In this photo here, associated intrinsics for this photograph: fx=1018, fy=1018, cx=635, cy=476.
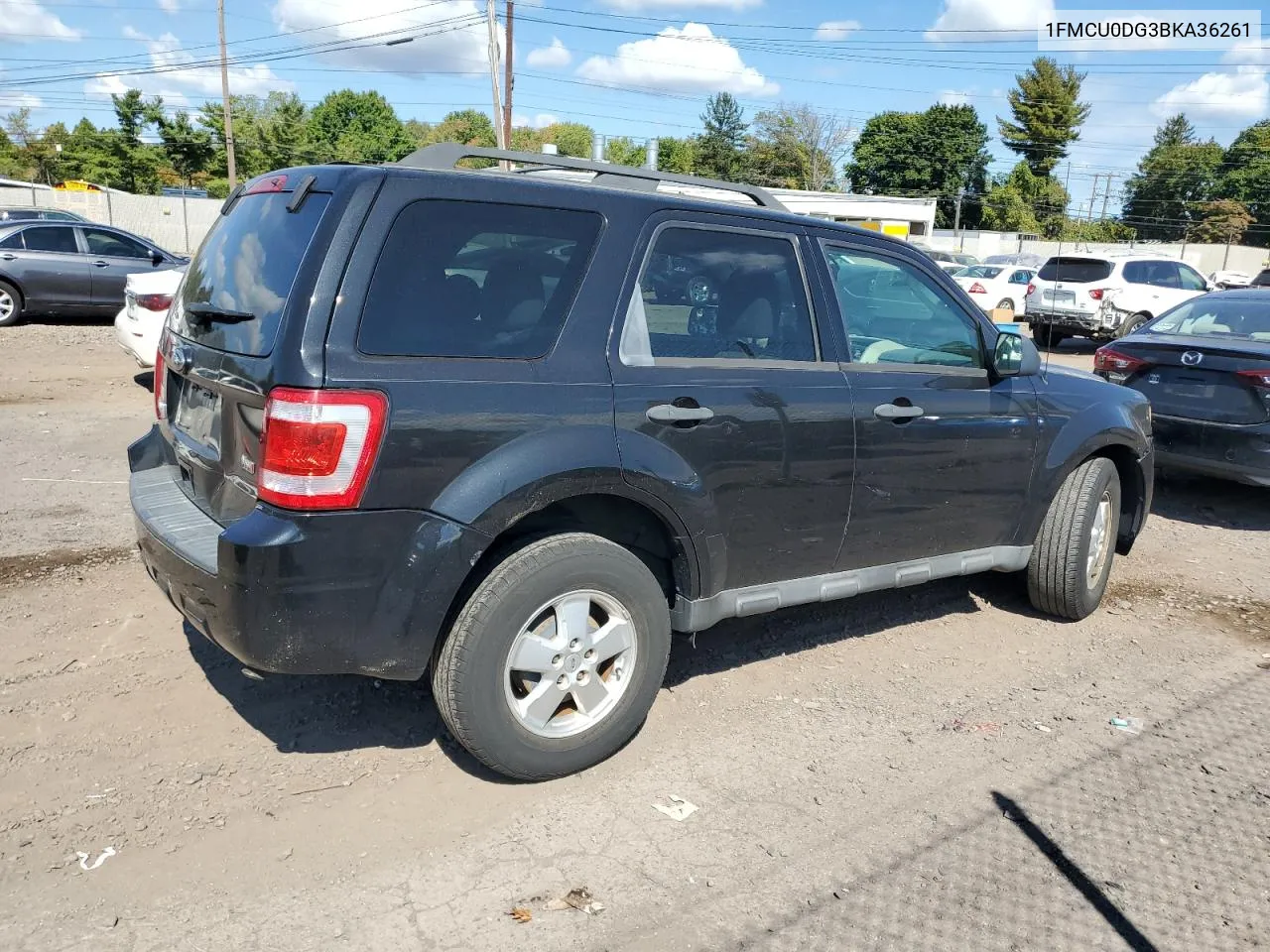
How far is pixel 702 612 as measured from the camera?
3688 mm

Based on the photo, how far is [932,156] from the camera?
8569 centimetres

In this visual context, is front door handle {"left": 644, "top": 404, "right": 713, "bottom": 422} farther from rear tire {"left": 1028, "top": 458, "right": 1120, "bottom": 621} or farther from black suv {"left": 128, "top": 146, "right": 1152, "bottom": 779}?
rear tire {"left": 1028, "top": 458, "right": 1120, "bottom": 621}

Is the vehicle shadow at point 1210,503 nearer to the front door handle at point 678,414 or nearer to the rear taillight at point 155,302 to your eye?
the front door handle at point 678,414

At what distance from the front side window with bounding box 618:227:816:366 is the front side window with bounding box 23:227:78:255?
14016mm

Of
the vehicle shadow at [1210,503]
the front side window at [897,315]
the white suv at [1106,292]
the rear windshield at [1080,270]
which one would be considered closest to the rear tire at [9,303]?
the front side window at [897,315]

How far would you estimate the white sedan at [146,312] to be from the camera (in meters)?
9.47

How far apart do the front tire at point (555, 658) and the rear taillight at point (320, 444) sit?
1.83ft

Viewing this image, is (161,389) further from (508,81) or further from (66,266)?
(508,81)

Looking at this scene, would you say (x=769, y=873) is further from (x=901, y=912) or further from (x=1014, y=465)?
(x=1014, y=465)

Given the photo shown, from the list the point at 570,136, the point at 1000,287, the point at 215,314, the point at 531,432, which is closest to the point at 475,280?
the point at 531,432

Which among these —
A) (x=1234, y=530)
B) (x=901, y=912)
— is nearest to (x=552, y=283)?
(x=901, y=912)

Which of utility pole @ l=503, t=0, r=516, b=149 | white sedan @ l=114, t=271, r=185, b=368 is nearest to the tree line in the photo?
utility pole @ l=503, t=0, r=516, b=149

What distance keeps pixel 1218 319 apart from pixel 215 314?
7.86 m

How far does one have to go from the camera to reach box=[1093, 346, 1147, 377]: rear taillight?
7812mm
